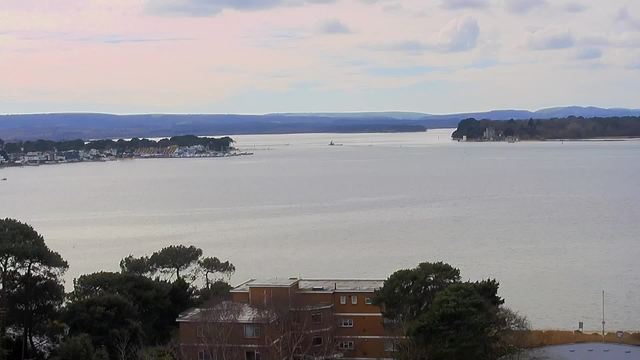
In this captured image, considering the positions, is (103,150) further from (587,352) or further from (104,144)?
(587,352)

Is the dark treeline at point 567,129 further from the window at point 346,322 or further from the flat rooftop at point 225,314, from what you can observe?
the flat rooftop at point 225,314

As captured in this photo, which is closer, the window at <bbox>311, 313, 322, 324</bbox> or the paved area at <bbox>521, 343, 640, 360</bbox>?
the window at <bbox>311, 313, 322, 324</bbox>

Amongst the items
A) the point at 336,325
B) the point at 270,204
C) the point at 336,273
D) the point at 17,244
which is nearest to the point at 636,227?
the point at 336,273

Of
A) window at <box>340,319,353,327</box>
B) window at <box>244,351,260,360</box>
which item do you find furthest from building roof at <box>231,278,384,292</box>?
window at <box>244,351,260,360</box>

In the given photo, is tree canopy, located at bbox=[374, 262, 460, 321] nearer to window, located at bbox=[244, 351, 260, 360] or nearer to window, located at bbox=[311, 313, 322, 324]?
window, located at bbox=[311, 313, 322, 324]

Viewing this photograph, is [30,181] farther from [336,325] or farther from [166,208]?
[336,325]

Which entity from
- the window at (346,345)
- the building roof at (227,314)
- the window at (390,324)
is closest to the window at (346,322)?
the window at (346,345)
